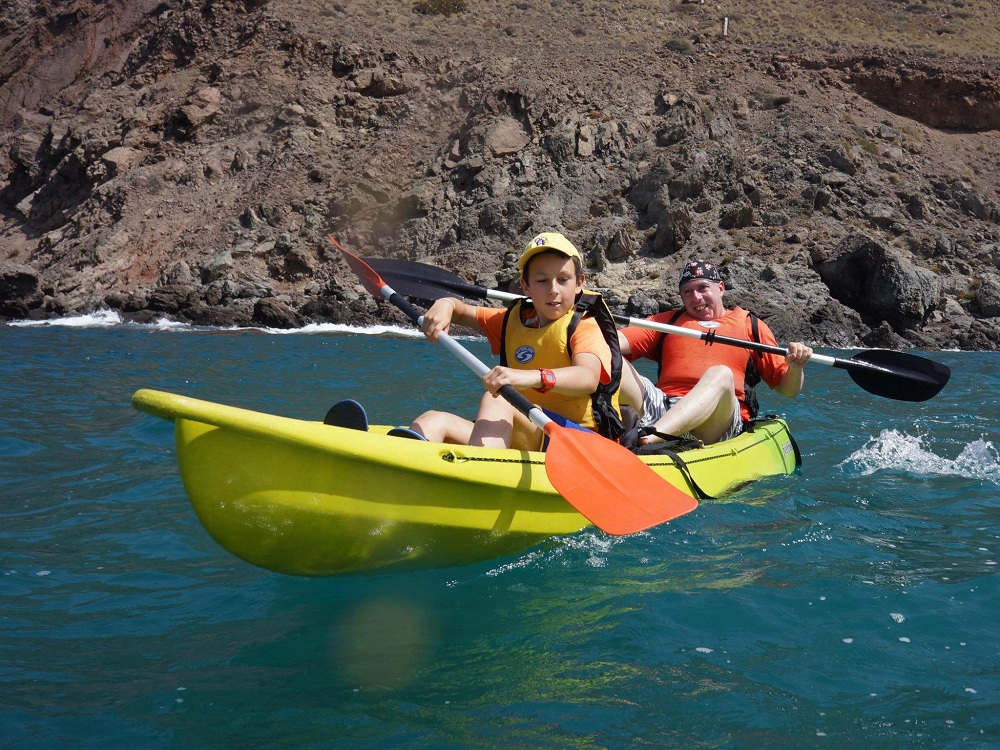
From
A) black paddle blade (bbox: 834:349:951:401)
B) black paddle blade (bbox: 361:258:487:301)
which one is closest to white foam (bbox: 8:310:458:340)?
black paddle blade (bbox: 361:258:487:301)

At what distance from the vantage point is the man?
186 inches

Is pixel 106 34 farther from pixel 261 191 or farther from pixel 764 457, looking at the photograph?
pixel 764 457

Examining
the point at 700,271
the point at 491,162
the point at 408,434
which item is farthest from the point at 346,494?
the point at 491,162

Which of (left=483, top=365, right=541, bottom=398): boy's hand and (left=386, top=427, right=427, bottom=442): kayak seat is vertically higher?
(left=483, top=365, right=541, bottom=398): boy's hand

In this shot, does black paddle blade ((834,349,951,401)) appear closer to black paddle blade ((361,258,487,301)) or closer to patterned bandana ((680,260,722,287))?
patterned bandana ((680,260,722,287))

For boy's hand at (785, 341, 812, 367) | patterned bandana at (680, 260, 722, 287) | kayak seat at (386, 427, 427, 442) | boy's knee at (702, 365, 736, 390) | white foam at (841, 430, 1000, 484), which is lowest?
white foam at (841, 430, 1000, 484)

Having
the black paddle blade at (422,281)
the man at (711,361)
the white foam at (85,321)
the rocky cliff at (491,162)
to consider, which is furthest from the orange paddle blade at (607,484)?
the white foam at (85,321)

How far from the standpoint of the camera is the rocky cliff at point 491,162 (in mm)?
19578

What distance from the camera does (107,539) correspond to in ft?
11.9

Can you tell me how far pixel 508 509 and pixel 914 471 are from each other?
10.1 ft

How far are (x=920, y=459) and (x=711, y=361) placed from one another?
158 centimetres

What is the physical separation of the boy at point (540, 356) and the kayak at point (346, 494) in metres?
0.28

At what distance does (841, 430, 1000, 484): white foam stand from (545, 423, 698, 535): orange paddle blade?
233 centimetres

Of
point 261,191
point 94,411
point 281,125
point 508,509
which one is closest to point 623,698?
point 508,509
